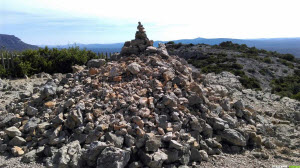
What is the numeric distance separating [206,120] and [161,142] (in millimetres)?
2210

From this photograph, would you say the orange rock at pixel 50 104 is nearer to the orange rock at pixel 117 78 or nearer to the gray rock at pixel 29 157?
the gray rock at pixel 29 157

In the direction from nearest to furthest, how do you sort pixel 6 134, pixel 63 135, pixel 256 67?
pixel 63 135 → pixel 6 134 → pixel 256 67

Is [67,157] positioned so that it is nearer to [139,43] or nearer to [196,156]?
[196,156]

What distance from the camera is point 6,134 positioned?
7.20 m

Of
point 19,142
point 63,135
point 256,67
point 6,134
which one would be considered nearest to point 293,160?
point 63,135

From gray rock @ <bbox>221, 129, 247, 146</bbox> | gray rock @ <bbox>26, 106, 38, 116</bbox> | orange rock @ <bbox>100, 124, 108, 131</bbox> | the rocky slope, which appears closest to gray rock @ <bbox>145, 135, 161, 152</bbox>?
orange rock @ <bbox>100, 124, 108, 131</bbox>

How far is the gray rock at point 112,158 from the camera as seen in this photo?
546cm

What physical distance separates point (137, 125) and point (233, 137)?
309 cm

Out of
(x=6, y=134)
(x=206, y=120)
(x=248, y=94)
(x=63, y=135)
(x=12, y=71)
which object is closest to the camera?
(x=63, y=135)

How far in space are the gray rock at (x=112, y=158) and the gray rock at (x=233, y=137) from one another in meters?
3.50

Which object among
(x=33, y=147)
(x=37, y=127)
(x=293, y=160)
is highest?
(x=37, y=127)

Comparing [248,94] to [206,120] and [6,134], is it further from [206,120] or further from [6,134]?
[6,134]

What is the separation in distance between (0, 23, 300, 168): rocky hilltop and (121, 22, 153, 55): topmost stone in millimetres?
1036

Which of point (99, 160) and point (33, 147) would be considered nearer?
point (99, 160)
